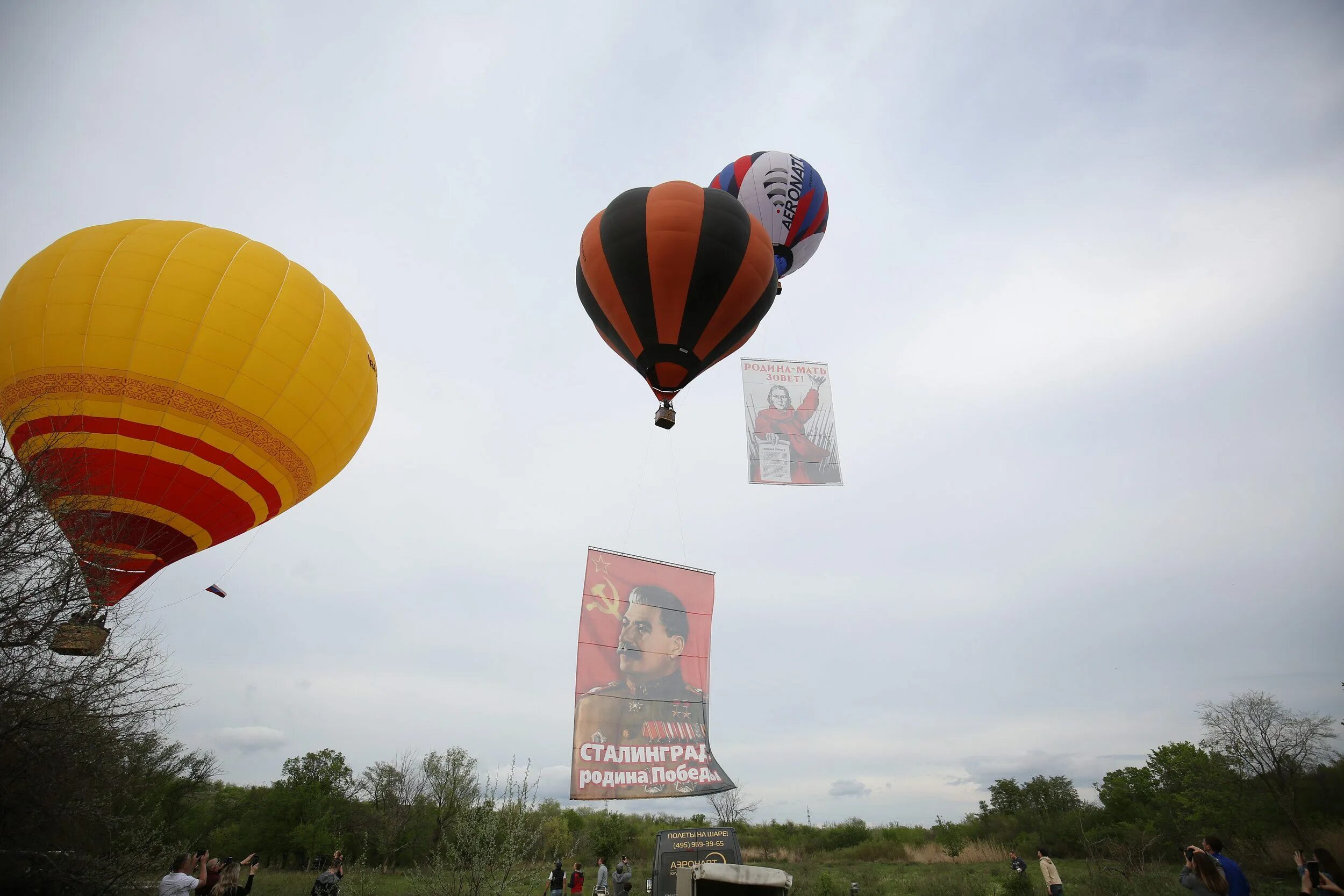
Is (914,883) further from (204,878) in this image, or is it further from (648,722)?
(204,878)

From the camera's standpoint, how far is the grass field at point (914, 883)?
36.8 ft

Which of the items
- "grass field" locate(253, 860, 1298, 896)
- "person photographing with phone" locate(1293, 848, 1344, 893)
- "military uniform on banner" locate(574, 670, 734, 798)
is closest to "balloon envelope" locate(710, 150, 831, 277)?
"military uniform on banner" locate(574, 670, 734, 798)

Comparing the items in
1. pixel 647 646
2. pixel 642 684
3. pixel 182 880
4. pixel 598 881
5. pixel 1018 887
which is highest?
pixel 647 646

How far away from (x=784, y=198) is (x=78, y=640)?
54.5 feet

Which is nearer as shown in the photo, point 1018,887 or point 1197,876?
point 1197,876

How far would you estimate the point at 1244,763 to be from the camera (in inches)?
847

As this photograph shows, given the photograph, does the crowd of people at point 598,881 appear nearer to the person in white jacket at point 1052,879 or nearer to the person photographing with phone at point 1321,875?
the person in white jacket at point 1052,879

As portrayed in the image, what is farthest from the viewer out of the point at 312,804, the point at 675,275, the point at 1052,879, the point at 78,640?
the point at 312,804

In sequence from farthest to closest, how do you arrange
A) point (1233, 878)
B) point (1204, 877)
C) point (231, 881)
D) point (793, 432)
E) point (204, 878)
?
point (793, 432) → point (231, 881) → point (204, 878) → point (1204, 877) → point (1233, 878)

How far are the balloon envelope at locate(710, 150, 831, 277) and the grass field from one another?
50.2ft

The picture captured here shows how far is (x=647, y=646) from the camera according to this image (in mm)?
13273

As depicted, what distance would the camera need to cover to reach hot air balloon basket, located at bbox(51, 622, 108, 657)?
767 centimetres

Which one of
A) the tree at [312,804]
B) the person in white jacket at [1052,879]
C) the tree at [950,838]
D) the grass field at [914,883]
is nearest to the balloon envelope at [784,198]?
the person in white jacket at [1052,879]

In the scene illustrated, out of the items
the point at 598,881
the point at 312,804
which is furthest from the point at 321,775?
the point at 598,881
